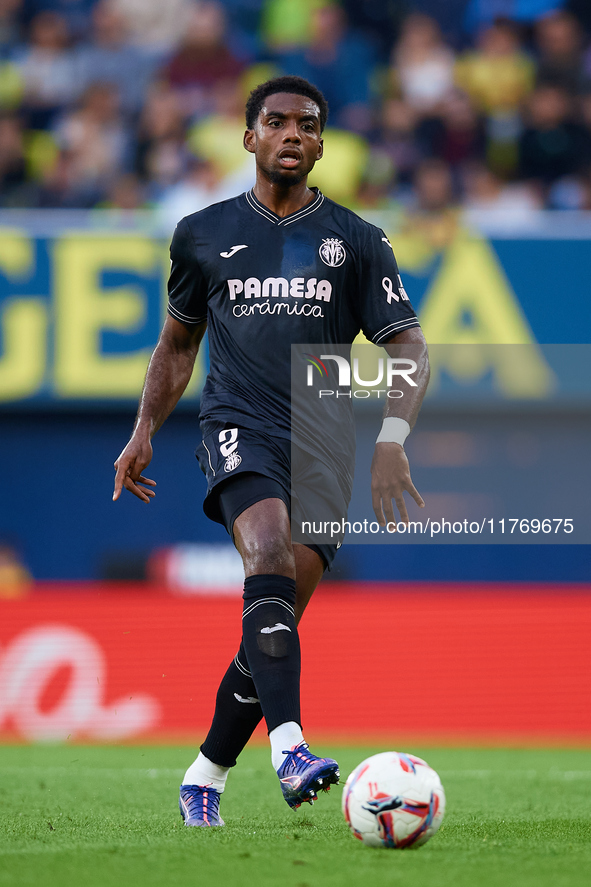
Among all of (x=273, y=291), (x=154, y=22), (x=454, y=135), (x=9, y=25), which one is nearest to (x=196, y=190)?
(x=154, y=22)

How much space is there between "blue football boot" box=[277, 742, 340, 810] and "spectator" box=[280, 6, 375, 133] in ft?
30.6

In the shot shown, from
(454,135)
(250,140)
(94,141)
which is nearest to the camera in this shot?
(250,140)

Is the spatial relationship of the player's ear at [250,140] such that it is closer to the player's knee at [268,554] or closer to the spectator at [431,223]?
the player's knee at [268,554]

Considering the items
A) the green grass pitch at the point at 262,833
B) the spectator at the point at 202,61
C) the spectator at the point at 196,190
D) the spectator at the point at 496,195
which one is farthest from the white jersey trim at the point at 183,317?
Result: the spectator at the point at 202,61

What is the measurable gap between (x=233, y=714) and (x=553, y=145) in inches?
345

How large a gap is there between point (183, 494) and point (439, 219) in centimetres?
346

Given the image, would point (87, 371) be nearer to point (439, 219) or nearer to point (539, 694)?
Answer: point (439, 219)

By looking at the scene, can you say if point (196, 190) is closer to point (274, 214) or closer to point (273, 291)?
point (274, 214)

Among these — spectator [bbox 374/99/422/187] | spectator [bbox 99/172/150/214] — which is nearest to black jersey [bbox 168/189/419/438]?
spectator [bbox 99/172/150/214]

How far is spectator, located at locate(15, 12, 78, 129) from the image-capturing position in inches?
478

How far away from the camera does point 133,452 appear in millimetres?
4238

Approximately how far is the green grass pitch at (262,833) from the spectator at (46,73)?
7.49 meters

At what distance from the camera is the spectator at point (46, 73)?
12133 millimetres

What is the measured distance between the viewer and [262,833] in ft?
12.6
